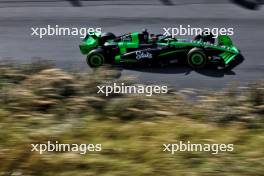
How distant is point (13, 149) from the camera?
5402 mm

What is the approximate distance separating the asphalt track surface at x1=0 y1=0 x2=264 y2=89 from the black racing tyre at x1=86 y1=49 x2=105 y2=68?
171 millimetres

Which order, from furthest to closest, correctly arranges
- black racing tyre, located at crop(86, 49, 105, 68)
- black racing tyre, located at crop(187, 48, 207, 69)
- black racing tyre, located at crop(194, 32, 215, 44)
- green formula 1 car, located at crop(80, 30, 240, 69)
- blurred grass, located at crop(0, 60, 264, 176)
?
black racing tyre, located at crop(194, 32, 215, 44) → black racing tyre, located at crop(86, 49, 105, 68) → green formula 1 car, located at crop(80, 30, 240, 69) → black racing tyre, located at crop(187, 48, 207, 69) → blurred grass, located at crop(0, 60, 264, 176)

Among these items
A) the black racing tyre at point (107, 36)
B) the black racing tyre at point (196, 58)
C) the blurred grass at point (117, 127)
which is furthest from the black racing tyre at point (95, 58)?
the blurred grass at point (117, 127)

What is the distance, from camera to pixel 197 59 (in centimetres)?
1180

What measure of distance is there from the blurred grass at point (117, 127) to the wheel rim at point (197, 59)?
13.6 ft

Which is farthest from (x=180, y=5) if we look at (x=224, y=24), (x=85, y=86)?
(x=85, y=86)

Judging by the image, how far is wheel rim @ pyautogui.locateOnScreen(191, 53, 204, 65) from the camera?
11.8 m

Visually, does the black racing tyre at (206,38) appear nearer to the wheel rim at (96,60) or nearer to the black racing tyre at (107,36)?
the black racing tyre at (107,36)

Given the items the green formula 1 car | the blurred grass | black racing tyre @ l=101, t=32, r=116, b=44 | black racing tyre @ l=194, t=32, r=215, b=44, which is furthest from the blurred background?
black racing tyre @ l=101, t=32, r=116, b=44

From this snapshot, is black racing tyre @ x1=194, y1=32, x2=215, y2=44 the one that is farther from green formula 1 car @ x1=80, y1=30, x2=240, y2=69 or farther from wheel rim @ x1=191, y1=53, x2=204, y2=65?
wheel rim @ x1=191, y1=53, x2=204, y2=65

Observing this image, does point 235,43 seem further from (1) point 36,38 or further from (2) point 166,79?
(1) point 36,38

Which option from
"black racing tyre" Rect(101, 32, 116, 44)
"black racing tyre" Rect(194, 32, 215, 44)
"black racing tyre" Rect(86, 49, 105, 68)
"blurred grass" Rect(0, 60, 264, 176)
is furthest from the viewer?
"black racing tyre" Rect(101, 32, 116, 44)

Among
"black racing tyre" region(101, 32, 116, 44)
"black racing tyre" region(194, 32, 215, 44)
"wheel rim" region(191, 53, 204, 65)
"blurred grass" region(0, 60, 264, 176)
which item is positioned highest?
"black racing tyre" region(101, 32, 116, 44)

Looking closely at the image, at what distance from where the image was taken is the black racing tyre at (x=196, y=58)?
11766 mm
